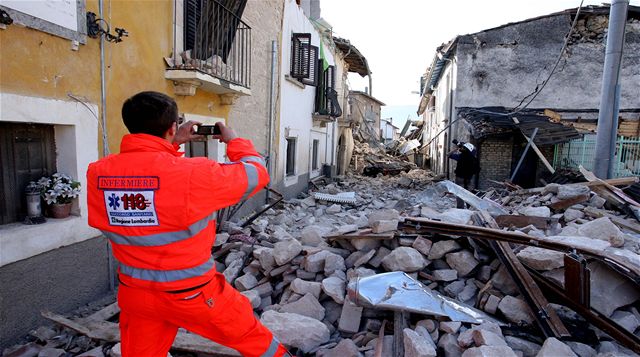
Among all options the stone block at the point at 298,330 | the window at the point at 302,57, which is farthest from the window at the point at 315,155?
the stone block at the point at 298,330

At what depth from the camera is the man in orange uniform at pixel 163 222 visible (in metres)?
A: 1.74

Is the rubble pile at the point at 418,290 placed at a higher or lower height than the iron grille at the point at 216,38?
lower

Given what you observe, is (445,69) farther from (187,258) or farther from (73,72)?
(187,258)

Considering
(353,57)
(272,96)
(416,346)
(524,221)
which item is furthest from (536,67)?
(416,346)

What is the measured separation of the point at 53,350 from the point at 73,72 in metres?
2.34

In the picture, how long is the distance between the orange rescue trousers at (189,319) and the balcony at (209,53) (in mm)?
3587

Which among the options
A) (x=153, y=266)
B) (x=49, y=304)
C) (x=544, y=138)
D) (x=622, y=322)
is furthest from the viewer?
(x=544, y=138)

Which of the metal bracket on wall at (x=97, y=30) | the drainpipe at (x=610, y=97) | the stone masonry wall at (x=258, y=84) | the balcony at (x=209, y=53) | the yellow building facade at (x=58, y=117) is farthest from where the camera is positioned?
the stone masonry wall at (x=258, y=84)

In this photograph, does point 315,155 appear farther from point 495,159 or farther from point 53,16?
point 53,16

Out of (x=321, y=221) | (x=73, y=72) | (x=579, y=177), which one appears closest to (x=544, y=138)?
(x=579, y=177)

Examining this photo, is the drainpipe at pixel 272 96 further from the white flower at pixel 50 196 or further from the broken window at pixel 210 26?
the white flower at pixel 50 196

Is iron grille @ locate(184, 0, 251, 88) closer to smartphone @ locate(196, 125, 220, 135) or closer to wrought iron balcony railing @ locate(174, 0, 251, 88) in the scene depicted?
wrought iron balcony railing @ locate(174, 0, 251, 88)

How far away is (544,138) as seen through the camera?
10711 mm

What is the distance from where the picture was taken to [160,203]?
1.73 metres
